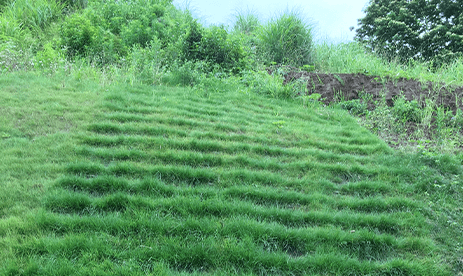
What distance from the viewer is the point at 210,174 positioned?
15.6 ft

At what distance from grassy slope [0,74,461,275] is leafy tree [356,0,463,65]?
11.0 meters

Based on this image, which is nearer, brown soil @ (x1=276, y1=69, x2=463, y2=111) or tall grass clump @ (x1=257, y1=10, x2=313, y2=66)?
brown soil @ (x1=276, y1=69, x2=463, y2=111)

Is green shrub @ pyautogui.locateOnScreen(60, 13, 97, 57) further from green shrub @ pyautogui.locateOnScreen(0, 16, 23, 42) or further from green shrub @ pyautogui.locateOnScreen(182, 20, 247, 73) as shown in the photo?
green shrub @ pyautogui.locateOnScreen(182, 20, 247, 73)

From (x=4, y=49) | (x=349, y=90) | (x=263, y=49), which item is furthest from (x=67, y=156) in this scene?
(x=263, y=49)

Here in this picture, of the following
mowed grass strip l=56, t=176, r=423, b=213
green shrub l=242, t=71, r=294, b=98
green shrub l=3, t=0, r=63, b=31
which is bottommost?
mowed grass strip l=56, t=176, r=423, b=213

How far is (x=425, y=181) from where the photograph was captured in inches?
204

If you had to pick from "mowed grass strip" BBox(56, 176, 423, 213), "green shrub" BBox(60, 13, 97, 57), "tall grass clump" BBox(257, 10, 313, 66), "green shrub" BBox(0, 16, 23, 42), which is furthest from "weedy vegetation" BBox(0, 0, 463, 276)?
"tall grass clump" BBox(257, 10, 313, 66)

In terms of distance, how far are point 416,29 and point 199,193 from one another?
16326 mm

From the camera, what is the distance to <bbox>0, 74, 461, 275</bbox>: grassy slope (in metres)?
3.32

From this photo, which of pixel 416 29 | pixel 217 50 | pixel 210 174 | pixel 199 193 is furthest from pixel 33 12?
pixel 416 29

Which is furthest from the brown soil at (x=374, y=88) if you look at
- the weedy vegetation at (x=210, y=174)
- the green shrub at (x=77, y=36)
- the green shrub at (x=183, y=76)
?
the green shrub at (x=77, y=36)

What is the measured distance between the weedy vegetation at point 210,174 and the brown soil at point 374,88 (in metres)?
0.44

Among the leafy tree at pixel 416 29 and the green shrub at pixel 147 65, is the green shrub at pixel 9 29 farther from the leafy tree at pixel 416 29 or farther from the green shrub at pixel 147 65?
the leafy tree at pixel 416 29

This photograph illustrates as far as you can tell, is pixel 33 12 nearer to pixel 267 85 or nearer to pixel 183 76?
pixel 183 76
